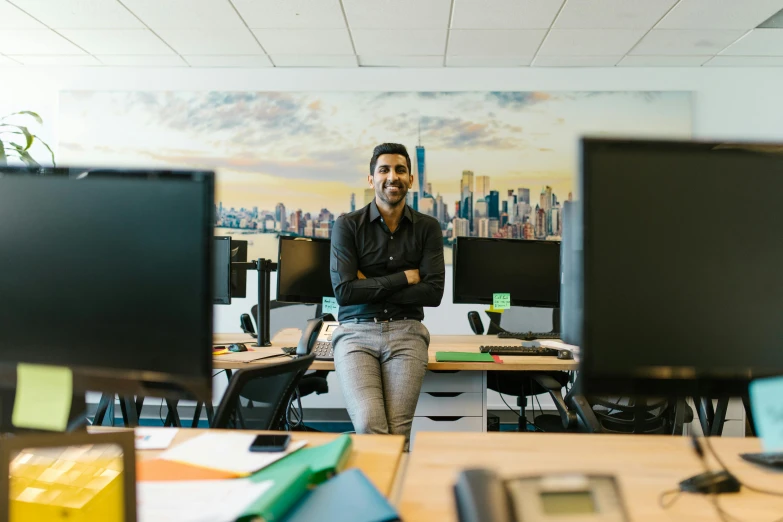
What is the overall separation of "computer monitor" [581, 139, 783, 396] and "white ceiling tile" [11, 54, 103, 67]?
4.45 metres

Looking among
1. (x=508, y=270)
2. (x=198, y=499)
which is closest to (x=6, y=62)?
(x=508, y=270)

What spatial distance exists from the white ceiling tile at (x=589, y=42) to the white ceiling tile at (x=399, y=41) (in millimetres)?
762

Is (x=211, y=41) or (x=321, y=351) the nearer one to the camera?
(x=321, y=351)

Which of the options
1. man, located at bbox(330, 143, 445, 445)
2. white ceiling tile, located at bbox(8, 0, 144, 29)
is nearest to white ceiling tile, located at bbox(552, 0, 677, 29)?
man, located at bbox(330, 143, 445, 445)

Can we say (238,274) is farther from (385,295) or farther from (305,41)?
(305,41)

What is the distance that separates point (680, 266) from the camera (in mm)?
708

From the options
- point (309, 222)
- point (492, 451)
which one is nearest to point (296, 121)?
point (309, 222)

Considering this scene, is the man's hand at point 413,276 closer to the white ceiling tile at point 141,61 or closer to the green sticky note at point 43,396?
the green sticky note at point 43,396

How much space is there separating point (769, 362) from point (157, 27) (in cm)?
386

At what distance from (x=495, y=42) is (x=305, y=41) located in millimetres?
1333

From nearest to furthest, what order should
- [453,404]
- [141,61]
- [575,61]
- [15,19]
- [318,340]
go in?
[453,404] → [318,340] → [15,19] → [575,61] → [141,61]

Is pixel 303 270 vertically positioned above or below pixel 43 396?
above

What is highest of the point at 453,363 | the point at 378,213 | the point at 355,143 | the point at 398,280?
the point at 355,143

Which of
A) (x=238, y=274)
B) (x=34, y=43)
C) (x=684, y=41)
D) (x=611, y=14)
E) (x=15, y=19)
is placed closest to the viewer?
(x=238, y=274)
